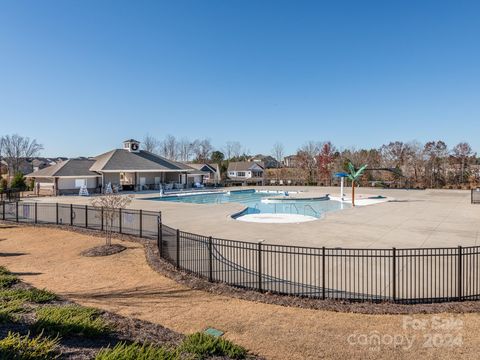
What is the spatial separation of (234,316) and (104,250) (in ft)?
23.5

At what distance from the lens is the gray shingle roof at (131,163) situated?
41.1 meters

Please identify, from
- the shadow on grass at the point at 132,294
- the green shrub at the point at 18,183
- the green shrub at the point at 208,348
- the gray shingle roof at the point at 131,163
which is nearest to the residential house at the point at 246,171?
the gray shingle roof at the point at 131,163

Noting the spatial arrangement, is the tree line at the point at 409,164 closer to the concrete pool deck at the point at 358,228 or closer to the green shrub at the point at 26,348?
the concrete pool deck at the point at 358,228

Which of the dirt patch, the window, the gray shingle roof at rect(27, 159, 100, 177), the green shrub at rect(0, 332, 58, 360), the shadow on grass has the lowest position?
the shadow on grass

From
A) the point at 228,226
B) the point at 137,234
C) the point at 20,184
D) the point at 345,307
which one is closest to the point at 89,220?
the point at 137,234

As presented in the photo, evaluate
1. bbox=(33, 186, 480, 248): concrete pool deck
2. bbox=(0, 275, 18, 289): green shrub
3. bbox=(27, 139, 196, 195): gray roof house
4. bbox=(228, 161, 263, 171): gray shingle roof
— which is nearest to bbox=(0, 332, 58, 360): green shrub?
bbox=(0, 275, 18, 289): green shrub

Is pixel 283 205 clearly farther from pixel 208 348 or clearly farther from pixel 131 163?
pixel 208 348

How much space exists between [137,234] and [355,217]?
11.6m

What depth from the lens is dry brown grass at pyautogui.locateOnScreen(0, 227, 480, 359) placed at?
16.6ft

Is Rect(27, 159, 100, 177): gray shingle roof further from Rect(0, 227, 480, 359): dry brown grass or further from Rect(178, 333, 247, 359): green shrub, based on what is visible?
Rect(178, 333, 247, 359): green shrub

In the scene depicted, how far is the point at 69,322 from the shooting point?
4.90 meters

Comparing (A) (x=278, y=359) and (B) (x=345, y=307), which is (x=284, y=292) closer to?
(B) (x=345, y=307)

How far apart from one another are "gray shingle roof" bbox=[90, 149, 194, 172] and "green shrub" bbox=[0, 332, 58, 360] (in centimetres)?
3831

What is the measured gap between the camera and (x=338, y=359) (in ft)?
15.6
